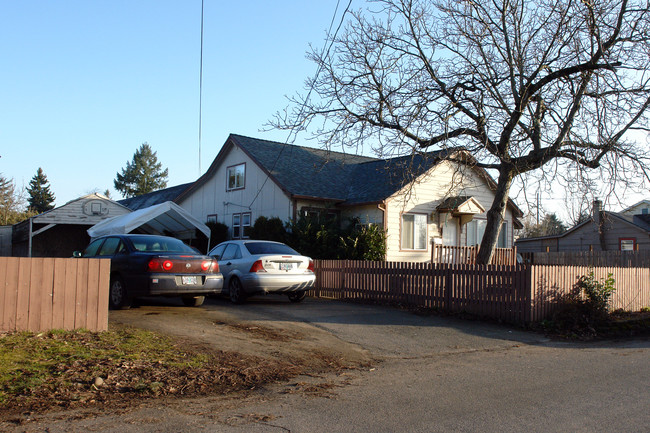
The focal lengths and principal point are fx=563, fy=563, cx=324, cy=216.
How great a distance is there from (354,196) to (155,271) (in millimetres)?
13115

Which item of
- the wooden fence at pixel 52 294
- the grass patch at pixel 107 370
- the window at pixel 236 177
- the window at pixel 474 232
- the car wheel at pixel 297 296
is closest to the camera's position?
the grass patch at pixel 107 370

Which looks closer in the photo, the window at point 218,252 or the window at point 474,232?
the window at point 218,252

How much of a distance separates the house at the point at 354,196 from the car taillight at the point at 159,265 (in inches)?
393

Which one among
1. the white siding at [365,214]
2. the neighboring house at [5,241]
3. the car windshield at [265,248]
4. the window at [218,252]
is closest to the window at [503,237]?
the white siding at [365,214]

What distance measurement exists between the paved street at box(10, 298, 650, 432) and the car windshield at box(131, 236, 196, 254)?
4283 mm

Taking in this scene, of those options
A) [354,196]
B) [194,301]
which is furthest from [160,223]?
[194,301]

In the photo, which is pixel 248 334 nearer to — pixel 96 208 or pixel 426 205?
pixel 426 205

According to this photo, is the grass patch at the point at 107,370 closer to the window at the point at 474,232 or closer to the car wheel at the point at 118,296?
the car wheel at the point at 118,296

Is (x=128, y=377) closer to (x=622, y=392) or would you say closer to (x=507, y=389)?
(x=507, y=389)

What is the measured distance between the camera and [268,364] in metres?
7.55

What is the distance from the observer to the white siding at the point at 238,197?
22906 millimetres

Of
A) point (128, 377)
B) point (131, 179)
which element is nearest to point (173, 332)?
point (128, 377)

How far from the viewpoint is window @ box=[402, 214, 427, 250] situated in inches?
893

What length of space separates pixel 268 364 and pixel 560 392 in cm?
364
